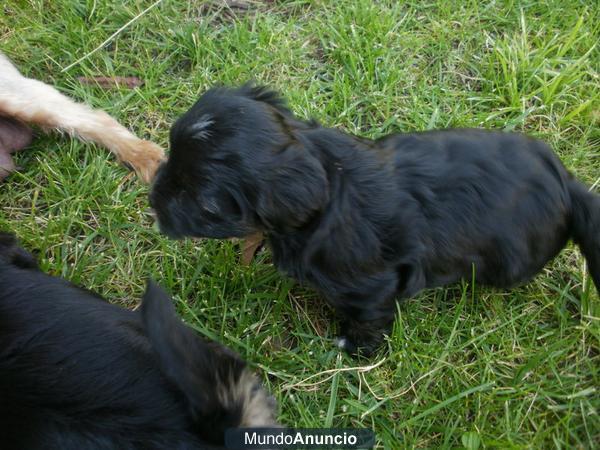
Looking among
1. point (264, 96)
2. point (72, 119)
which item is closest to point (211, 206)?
point (264, 96)

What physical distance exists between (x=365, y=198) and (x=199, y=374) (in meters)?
0.83

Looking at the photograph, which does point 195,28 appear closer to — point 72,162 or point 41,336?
point 72,162

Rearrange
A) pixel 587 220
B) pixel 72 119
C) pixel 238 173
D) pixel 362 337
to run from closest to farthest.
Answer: pixel 238 173, pixel 587 220, pixel 362 337, pixel 72 119

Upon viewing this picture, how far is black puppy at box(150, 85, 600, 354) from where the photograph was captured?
6.14 ft

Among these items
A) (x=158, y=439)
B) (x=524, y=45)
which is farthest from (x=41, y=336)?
(x=524, y=45)

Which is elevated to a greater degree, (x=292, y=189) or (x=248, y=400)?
(x=292, y=189)

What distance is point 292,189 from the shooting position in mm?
1845

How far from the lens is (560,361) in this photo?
2354 mm

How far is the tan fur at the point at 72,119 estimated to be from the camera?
9.45ft

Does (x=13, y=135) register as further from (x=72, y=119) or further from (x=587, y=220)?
(x=587, y=220)

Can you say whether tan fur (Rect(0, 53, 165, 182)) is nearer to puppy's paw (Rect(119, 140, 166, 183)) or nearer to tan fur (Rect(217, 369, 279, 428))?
puppy's paw (Rect(119, 140, 166, 183))

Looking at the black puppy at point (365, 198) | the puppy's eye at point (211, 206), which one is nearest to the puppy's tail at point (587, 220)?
the black puppy at point (365, 198)

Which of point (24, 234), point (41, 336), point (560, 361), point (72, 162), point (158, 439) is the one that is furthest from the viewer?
point (72, 162)

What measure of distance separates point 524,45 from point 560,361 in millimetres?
1701
